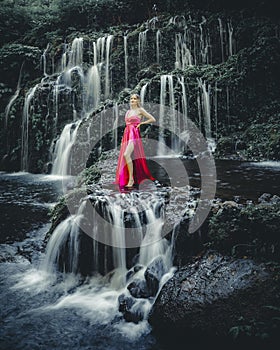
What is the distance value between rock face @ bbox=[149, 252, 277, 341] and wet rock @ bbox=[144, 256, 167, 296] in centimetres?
26

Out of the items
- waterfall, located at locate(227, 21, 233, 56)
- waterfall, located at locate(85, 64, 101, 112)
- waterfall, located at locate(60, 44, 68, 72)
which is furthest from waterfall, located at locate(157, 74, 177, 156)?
waterfall, located at locate(60, 44, 68, 72)

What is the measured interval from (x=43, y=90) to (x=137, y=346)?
1459 cm

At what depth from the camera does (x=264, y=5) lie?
9.95m

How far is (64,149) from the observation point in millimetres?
14125

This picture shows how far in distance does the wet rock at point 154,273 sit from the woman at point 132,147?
228 cm

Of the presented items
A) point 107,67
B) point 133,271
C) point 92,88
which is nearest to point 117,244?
point 133,271

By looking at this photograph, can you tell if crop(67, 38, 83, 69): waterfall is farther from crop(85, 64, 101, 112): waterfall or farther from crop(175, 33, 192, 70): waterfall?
crop(175, 33, 192, 70): waterfall

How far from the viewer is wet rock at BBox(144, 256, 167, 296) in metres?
4.67

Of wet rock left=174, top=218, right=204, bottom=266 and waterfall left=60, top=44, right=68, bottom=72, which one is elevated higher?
waterfall left=60, top=44, right=68, bottom=72

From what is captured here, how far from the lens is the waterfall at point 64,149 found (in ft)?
45.5

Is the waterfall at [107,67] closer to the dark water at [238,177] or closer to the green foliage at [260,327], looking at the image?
the dark water at [238,177]

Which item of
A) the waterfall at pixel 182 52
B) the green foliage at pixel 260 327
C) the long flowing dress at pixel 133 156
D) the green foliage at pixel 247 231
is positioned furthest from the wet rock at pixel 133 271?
the waterfall at pixel 182 52

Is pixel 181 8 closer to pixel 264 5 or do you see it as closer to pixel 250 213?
pixel 264 5

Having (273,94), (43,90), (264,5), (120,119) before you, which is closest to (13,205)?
(120,119)
